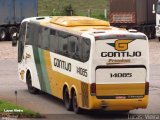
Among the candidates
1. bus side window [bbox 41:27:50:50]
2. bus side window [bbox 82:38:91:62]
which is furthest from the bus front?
bus side window [bbox 41:27:50:50]

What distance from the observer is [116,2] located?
52.6 metres

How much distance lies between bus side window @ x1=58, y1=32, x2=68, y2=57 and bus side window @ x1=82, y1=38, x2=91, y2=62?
1566mm

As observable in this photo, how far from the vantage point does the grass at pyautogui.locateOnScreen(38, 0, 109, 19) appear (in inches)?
2594

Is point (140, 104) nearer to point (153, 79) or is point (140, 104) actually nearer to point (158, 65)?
point (153, 79)

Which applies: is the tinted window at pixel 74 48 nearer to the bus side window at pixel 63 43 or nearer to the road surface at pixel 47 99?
the bus side window at pixel 63 43

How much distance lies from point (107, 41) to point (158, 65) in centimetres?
1593

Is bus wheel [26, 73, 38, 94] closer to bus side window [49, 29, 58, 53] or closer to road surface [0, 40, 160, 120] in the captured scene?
road surface [0, 40, 160, 120]

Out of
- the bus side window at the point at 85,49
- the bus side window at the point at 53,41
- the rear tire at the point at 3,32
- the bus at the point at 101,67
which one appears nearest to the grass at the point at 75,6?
the rear tire at the point at 3,32

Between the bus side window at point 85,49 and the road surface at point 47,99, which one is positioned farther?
the road surface at point 47,99

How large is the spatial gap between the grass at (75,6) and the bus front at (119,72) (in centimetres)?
4396

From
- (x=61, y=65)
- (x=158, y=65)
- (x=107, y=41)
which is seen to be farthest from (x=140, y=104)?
(x=158, y=65)

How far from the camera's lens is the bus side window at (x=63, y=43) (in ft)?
70.6

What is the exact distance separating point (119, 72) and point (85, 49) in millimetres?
1177

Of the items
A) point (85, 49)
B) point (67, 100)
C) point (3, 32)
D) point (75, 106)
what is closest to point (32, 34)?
point (67, 100)
